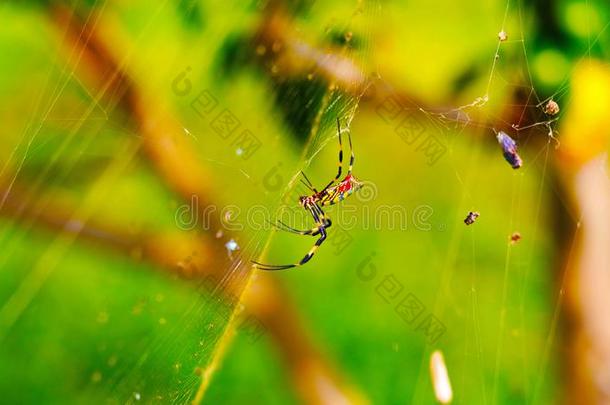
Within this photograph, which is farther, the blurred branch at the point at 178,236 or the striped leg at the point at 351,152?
the striped leg at the point at 351,152

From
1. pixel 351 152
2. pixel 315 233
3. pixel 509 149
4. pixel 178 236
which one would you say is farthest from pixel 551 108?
pixel 178 236

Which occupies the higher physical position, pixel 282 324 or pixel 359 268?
pixel 359 268

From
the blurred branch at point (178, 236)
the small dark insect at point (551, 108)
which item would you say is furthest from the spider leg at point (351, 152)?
the small dark insect at point (551, 108)

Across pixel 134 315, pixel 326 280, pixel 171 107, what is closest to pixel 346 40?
pixel 171 107

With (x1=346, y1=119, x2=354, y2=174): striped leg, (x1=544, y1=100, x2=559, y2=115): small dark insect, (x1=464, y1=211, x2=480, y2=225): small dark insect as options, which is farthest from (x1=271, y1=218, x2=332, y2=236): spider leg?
(x1=544, y1=100, x2=559, y2=115): small dark insect

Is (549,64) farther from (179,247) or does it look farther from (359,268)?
(179,247)

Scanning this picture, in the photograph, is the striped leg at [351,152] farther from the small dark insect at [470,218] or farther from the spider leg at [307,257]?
the small dark insect at [470,218]
